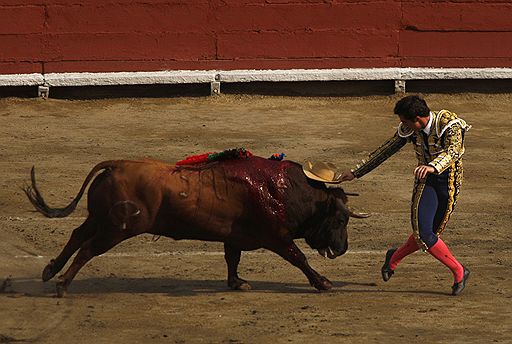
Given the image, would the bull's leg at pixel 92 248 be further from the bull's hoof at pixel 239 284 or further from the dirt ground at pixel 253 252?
the bull's hoof at pixel 239 284

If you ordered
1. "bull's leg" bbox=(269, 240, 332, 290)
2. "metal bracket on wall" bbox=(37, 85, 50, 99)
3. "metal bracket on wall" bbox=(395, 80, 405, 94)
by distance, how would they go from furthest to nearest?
1. "metal bracket on wall" bbox=(395, 80, 405, 94)
2. "metal bracket on wall" bbox=(37, 85, 50, 99)
3. "bull's leg" bbox=(269, 240, 332, 290)

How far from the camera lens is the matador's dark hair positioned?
7922 mm

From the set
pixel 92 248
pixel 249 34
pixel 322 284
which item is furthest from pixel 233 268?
pixel 249 34

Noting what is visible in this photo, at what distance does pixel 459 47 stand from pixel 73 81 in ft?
12.8

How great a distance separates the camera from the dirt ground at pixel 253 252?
24.7 ft

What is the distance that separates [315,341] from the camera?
23.7 ft

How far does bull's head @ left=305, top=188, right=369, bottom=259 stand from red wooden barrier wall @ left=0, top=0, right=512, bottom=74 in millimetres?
6593

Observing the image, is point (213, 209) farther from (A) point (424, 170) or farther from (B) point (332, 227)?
(A) point (424, 170)

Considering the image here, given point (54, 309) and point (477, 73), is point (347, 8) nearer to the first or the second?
point (477, 73)

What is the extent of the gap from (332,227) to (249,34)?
22.2 ft

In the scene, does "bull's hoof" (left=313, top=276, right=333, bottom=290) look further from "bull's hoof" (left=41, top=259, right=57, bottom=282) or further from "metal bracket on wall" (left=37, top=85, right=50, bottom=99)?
"metal bracket on wall" (left=37, top=85, right=50, bottom=99)

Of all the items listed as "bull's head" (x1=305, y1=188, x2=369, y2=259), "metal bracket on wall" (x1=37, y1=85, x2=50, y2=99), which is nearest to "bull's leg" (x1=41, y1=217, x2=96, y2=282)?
"bull's head" (x1=305, y1=188, x2=369, y2=259)

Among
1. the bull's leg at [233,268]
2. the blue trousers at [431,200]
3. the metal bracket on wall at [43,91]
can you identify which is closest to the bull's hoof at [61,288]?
the bull's leg at [233,268]

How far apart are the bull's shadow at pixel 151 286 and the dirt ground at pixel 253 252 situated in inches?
0.7
